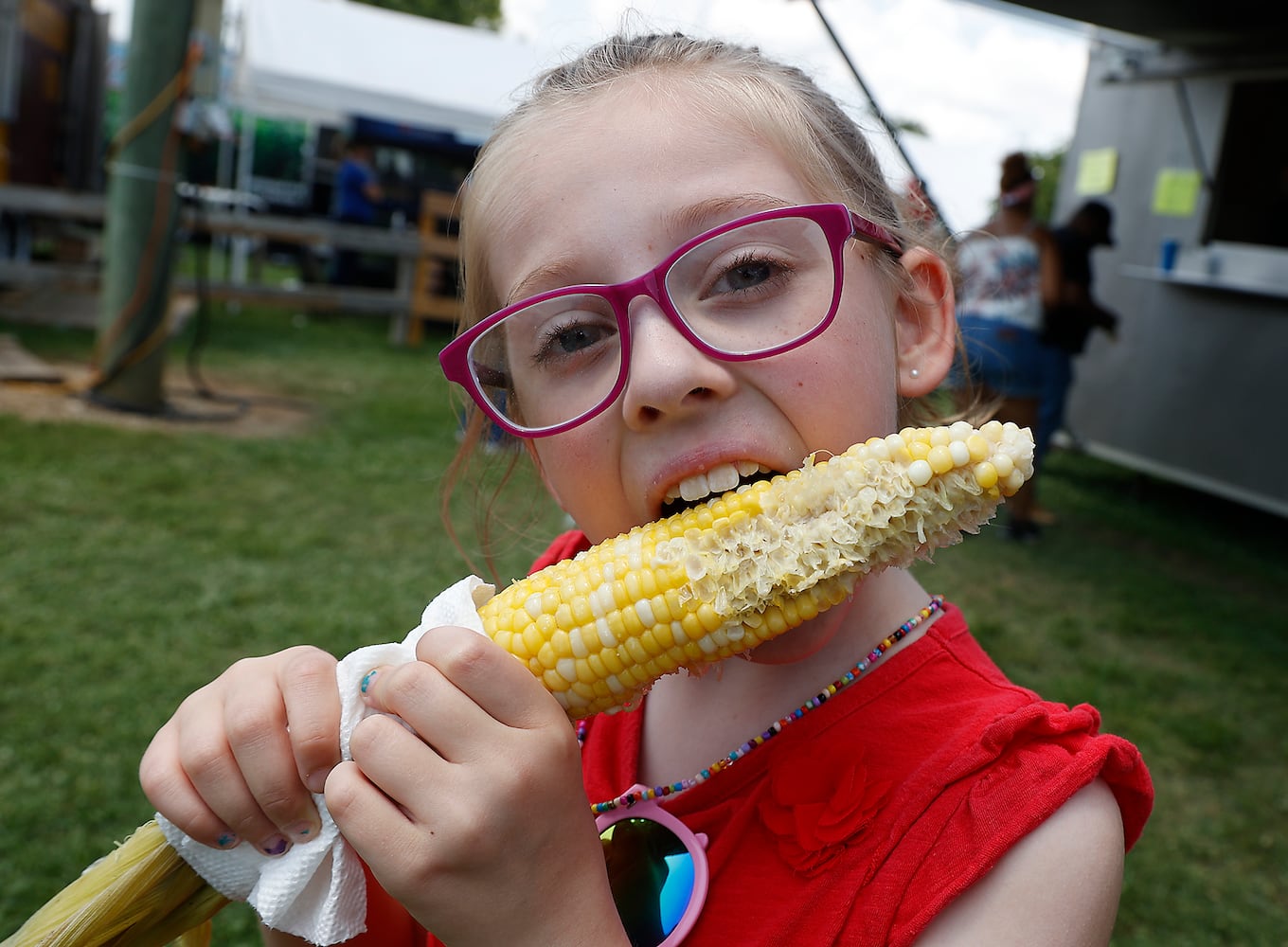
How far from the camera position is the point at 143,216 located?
267 inches

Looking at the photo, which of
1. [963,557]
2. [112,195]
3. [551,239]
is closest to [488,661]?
[551,239]

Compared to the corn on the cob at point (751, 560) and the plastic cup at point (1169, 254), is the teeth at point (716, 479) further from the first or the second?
the plastic cup at point (1169, 254)

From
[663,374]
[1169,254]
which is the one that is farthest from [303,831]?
[1169,254]

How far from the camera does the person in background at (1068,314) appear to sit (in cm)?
654

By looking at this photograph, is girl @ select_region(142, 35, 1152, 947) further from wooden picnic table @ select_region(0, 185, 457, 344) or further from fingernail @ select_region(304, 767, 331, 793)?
wooden picnic table @ select_region(0, 185, 457, 344)

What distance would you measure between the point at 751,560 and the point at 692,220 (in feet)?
1.37

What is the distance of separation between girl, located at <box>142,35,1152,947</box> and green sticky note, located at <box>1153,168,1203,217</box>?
767cm

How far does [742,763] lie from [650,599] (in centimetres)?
29

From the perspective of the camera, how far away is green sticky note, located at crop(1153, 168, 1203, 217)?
307 inches

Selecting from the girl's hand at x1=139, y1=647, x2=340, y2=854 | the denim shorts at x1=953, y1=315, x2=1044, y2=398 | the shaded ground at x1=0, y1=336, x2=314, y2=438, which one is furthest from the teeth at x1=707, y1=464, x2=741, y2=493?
the shaded ground at x1=0, y1=336, x2=314, y2=438

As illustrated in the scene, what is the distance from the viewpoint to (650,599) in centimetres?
112

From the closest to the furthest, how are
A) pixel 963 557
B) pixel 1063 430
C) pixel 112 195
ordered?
pixel 963 557
pixel 112 195
pixel 1063 430

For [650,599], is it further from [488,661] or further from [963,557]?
[963,557]

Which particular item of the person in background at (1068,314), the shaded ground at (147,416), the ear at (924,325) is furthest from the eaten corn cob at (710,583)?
the shaded ground at (147,416)
